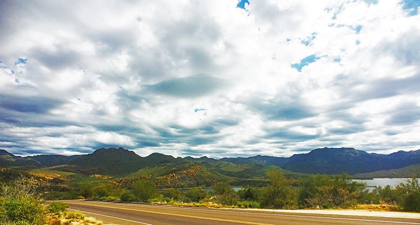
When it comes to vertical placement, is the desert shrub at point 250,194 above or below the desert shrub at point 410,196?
below

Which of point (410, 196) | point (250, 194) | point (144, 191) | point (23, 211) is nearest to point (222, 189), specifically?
point (250, 194)

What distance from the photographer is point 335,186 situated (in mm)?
34812

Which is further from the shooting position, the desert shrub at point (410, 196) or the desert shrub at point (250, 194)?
the desert shrub at point (250, 194)

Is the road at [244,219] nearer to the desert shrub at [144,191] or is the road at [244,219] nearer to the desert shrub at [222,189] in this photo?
the desert shrub at [144,191]

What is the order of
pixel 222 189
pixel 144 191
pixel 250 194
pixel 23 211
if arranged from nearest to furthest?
1. pixel 23 211
2. pixel 144 191
3. pixel 250 194
4. pixel 222 189

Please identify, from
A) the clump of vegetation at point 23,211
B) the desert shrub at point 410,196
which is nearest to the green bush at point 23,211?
the clump of vegetation at point 23,211

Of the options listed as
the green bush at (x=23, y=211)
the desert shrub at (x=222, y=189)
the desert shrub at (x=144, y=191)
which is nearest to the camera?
the green bush at (x=23, y=211)

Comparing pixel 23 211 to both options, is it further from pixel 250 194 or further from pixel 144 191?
pixel 250 194

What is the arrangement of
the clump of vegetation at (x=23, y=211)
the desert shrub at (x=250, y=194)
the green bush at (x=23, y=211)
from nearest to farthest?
the clump of vegetation at (x=23, y=211) < the green bush at (x=23, y=211) < the desert shrub at (x=250, y=194)

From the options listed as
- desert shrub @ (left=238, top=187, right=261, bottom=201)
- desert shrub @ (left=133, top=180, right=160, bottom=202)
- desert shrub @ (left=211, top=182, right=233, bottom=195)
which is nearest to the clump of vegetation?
desert shrub @ (left=133, top=180, right=160, bottom=202)

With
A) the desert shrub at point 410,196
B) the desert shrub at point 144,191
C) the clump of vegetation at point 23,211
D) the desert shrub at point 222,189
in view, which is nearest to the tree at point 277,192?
the desert shrub at point 222,189

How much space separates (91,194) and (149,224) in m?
47.8

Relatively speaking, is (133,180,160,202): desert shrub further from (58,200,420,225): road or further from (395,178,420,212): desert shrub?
(395,178,420,212): desert shrub

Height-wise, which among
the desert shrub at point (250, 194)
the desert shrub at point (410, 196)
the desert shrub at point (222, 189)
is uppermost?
the desert shrub at point (410, 196)
